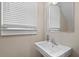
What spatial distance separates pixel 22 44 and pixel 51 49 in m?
0.26

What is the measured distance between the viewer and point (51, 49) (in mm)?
1039

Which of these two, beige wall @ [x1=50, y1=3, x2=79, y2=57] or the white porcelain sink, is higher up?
beige wall @ [x1=50, y1=3, x2=79, y2=57]

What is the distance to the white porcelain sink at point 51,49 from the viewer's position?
0.99 m

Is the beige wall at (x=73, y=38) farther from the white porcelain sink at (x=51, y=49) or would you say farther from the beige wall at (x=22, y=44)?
the beige wall at (x=22, y=44)

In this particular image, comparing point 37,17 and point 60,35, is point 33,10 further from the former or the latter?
point 60,35

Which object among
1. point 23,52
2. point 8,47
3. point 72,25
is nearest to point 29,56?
point 23,52

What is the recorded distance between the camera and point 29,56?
1.03m

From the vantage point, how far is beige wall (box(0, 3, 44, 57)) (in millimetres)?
1002

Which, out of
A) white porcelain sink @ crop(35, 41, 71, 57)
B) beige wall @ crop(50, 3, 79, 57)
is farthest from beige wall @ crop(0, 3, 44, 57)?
beige wall @ crop(50, 3, 79, 57)

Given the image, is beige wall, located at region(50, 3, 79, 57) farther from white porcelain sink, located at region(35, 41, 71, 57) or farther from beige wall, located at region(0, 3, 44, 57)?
beige wall, located at region(0, 3, 44, 57)

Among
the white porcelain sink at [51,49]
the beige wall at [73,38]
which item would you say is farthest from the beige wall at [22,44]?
the beige wall at [73,38]

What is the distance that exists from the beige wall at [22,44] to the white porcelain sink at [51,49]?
1.6 inches

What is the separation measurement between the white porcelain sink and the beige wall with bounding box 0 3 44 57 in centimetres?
4

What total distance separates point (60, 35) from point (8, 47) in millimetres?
465
